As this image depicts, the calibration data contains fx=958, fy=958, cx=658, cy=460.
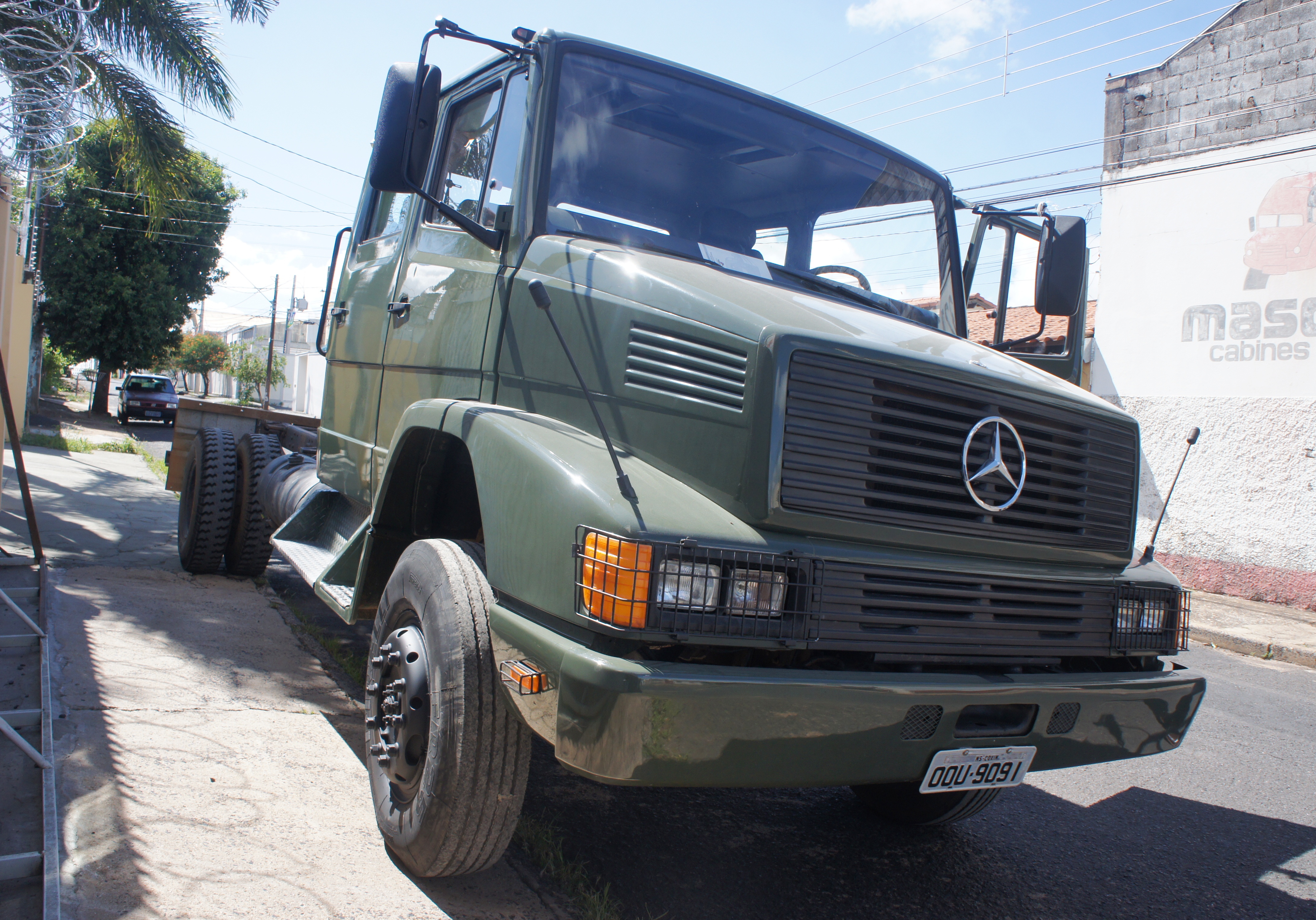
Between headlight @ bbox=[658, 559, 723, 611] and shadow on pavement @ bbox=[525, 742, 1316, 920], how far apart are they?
1133 millimetres

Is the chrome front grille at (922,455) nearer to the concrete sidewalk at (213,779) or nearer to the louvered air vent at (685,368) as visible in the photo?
the louvered air vent at (685,368)

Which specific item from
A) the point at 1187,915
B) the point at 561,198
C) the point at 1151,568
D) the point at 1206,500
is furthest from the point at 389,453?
the point at 1206,500

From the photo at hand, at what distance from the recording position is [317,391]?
42312 millimetres

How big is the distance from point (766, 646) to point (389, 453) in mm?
1658

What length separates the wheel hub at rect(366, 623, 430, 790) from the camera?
2.67 meters

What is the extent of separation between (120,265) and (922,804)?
2943 cm

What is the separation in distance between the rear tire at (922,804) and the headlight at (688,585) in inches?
62.2

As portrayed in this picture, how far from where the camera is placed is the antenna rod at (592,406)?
220 centimetres

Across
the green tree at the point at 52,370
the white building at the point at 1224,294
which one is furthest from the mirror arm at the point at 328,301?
the green tree at the point at 52,370

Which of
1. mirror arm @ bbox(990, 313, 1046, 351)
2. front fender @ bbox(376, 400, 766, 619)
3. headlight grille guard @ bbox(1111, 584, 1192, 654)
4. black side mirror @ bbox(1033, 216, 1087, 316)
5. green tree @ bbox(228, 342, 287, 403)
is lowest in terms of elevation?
headlight grille guard @ bbox(1111, 584, 1192, 654)

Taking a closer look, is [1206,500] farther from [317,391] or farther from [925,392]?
[317,391]

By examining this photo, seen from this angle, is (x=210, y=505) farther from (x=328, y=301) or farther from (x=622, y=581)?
(x=622, y=581)

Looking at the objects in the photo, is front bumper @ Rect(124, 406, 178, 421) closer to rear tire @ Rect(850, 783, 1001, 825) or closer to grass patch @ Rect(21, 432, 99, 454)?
grass patch @ Rect(21, 432, 99, 454)

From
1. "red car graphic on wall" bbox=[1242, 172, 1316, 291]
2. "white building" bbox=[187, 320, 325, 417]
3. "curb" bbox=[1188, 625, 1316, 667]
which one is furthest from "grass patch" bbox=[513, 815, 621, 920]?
"white building" bbox=[187, 320, 325, 417]
